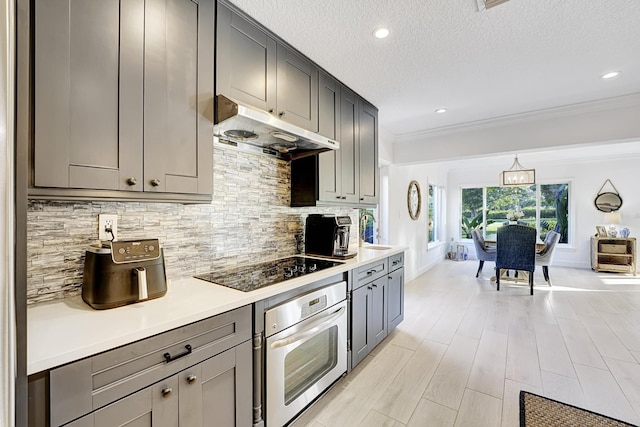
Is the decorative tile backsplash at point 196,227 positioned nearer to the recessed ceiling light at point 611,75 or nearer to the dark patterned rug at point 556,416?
the dark patterned rug at point 556,416

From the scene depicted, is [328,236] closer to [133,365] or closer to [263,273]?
[263,273]

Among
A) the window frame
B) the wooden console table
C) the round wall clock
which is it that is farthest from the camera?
the window frame

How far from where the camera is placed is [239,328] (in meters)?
1.33

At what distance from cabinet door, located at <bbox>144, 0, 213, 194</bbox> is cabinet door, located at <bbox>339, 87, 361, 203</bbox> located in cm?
132

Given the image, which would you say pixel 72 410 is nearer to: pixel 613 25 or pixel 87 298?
pixel 87 298

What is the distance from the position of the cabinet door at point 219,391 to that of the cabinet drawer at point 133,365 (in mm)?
52

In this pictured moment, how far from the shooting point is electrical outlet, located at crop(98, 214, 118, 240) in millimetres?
1354

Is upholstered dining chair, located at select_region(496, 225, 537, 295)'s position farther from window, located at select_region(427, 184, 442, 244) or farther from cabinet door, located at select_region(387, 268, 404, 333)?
cabinet door, located at select_region(387, 268, 404, 333)

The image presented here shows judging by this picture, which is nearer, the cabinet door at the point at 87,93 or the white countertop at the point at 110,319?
the white countertop at the point at 110,319

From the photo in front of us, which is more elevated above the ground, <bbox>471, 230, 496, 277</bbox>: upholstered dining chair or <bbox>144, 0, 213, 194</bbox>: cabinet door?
<bbox>144, 0, 213, 194</bbox>: cabinet door

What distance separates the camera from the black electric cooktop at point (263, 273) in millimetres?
1552

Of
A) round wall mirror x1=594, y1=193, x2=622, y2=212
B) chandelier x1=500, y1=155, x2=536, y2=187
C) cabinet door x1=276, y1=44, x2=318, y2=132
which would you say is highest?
cabinet door x1=276, y1=44, x2=318, y2=132

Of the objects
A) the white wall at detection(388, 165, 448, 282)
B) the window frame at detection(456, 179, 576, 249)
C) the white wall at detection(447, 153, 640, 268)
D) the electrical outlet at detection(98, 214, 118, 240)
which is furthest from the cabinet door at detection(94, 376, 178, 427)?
the window frame at detection(456, 179, 576, 249)

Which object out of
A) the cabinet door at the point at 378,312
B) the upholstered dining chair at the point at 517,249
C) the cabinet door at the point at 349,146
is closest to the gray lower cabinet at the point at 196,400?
the cabinet door at the point at 378,312
